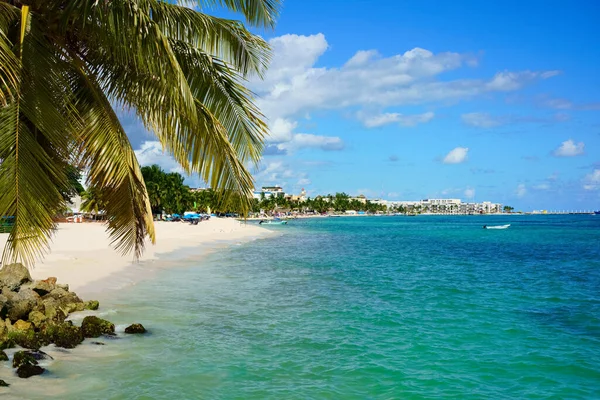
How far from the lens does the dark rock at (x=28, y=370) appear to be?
8.91 meters

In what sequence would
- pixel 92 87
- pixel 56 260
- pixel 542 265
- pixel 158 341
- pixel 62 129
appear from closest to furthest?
pixel 62 129 → pixel 92 87 → pixel 158 341 → pixel 56 260 → pixel 542 265

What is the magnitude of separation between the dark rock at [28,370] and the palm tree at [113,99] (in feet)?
12.2

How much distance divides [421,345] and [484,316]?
5.32 meters

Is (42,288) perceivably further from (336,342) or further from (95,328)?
(336,342)

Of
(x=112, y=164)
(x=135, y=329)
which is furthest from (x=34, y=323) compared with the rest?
(x=112, y=164)

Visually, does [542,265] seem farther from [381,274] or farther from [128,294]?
[128,294]

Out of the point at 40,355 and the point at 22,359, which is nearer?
the point at 22,359

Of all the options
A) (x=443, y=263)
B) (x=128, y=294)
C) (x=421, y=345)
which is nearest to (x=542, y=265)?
(x=443, y=263)

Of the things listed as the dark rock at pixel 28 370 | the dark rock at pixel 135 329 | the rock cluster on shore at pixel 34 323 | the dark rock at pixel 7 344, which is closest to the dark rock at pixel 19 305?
the rock cluster on shore at pixel 34 323

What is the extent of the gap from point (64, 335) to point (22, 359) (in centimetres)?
201

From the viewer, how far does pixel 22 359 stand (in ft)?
30.2

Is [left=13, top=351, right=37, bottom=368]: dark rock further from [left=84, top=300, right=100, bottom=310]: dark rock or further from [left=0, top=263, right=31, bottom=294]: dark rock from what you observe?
[left=84, top=300, right=100, bottom=310]: dark rock

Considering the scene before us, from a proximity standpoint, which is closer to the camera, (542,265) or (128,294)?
(128,294)

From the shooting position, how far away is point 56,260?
23.4 m
